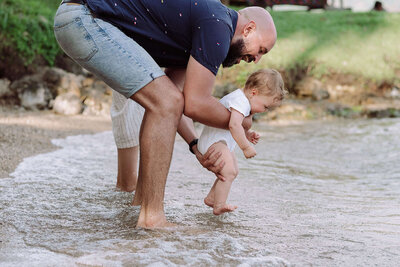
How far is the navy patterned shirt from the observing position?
2.47 meters

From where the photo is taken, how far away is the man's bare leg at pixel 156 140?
2463 millimetres

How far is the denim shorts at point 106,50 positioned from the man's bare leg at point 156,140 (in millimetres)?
67

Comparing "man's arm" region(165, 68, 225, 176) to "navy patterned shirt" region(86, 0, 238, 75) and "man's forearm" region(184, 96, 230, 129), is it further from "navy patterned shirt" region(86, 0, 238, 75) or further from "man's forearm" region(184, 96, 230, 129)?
"navy patterned shirt" region(86, 0, 238, 75)

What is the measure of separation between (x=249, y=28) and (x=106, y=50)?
0.79m

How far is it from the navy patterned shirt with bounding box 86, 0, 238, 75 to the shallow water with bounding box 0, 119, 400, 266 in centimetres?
88

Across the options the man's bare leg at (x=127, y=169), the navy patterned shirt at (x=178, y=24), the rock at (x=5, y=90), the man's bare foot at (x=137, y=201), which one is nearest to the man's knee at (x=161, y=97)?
the navy patterned shirt at (x=178, y=24)

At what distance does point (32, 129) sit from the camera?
668 cm

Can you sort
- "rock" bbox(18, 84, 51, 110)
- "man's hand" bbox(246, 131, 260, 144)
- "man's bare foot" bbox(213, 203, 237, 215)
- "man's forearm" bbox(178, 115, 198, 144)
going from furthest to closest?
"rock" bbox(18, 84, 51, 110) → "man's forearm" bbox(178, 115, 198, 144) → "man's hand" bbox(246, 131, 260, 144) → "man's bare foot" bbox(213, 203, 237, 215)

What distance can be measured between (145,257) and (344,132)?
6.92 m

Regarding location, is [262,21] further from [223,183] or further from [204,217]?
[204,217]

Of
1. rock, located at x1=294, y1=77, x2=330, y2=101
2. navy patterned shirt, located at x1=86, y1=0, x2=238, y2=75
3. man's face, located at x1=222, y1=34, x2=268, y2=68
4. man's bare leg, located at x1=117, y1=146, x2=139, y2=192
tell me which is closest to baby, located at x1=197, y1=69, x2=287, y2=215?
man's face, located at x1=222, y1=34, x2=268, y2=68

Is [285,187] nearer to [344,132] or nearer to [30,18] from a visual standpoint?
[344,132]

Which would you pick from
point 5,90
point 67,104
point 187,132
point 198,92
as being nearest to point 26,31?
point 5,90

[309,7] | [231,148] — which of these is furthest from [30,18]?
[309,7]
